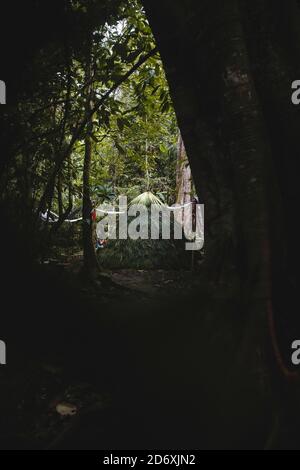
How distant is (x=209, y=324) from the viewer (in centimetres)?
239

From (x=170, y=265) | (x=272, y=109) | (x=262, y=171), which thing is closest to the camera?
(x=262, y=171)

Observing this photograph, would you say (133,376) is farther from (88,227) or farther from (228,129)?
(88,227)

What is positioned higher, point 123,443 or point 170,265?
point 170,265

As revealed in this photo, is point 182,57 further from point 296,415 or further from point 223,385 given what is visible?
point 296,415

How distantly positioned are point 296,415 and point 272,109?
172cm

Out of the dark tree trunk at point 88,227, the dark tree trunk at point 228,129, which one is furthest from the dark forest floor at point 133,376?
the dark tree trunk at point 88,227

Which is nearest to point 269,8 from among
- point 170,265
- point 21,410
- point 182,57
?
point 182,57

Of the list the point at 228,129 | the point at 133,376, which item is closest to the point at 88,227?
the point at 133,376

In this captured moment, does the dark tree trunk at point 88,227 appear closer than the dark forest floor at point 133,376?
No

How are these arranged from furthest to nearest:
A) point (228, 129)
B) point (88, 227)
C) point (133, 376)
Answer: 1. point (88, 227)
2. point (133, 376)
3. point (228, 129)

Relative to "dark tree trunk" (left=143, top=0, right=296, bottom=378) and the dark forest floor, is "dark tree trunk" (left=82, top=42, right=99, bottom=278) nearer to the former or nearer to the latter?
the dark forest floor

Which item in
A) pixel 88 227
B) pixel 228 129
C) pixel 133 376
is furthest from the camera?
pixel 88 227

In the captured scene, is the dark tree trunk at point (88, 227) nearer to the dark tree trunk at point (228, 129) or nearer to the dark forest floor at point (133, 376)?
the dark forest floor at point (133, 376)
